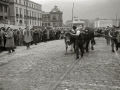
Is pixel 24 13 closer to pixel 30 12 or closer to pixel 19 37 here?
pixel 30 12

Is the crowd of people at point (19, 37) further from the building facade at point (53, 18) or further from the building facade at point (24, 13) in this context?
the building facade at point (53, 18)

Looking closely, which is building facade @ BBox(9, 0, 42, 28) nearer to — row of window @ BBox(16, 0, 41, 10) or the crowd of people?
row of window @ BBox(16, 0, 41, 10)

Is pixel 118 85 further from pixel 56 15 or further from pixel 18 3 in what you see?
pixel 56 15

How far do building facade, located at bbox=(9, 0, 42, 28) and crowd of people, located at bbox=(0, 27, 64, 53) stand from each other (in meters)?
24.8

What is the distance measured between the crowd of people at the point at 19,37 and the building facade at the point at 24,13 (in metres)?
24.8

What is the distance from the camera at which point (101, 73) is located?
7754 millimetres

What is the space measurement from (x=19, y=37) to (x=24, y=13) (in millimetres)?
50709

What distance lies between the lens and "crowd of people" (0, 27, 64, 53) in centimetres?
1472

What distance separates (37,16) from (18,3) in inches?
729

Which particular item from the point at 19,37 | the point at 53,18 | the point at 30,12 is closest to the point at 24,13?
the point at 30,12

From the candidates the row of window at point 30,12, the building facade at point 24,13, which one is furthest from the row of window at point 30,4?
the row of window at point 30,12

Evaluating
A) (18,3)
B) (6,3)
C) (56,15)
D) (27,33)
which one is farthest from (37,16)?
(27,33)

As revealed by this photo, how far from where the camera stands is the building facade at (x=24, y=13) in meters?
62.2

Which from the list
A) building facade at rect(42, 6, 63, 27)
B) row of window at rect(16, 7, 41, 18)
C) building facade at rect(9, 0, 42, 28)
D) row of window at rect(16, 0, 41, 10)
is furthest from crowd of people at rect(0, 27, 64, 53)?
building facade at rect(42, 6, 63, 27)
